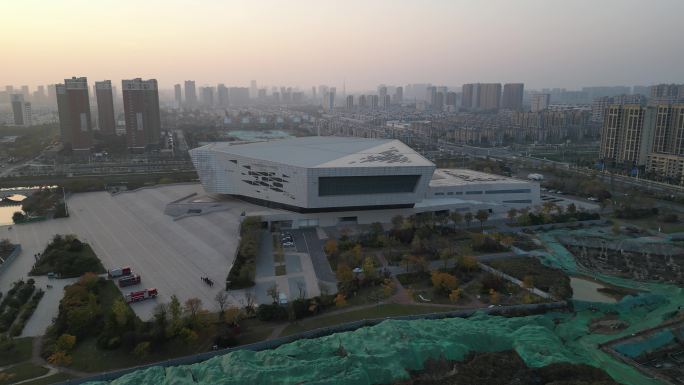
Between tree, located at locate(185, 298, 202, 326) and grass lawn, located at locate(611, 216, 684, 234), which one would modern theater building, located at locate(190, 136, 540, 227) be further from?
tree, located at locate(185, 298, 202, 326)

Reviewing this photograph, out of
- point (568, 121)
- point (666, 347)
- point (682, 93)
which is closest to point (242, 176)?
point (666, 347)

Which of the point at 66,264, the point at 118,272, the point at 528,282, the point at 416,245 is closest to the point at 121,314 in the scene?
the point at 118,272

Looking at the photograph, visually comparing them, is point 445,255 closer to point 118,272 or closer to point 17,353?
point 118,272

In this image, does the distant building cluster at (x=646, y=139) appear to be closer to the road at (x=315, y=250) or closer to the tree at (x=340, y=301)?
the road at (x=315, y=250)

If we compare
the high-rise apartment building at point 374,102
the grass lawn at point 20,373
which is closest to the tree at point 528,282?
the grass lawn at point 20,373

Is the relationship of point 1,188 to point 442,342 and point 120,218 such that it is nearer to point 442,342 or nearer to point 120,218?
point 120,218

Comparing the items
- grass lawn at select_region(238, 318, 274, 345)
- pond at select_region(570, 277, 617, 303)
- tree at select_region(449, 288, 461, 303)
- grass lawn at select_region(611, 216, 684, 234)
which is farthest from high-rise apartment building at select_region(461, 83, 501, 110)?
grass lawn at select_region(238, 318, 274, 345)
